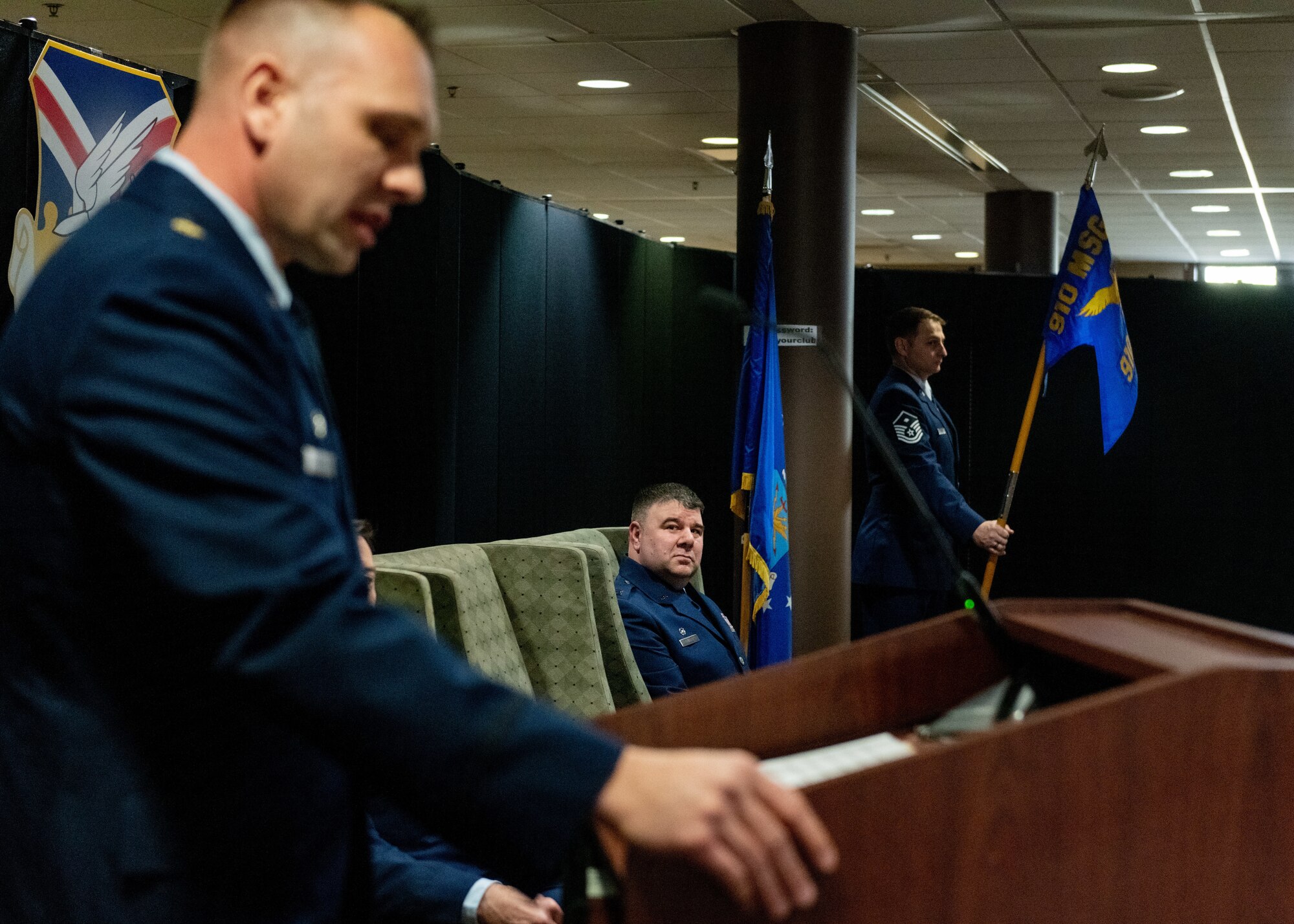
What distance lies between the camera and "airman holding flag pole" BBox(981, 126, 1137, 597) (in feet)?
17.3

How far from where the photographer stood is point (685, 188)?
9.58 m

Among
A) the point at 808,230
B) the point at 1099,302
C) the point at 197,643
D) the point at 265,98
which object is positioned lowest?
the point at 197,643

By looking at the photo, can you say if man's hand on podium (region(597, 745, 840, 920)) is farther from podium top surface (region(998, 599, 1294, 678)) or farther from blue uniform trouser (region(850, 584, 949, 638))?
blue uniform trouser (region(850, 584, 949, 638))

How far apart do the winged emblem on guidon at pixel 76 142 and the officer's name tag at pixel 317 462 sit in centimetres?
197

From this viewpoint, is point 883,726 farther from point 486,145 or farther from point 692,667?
point 486,145

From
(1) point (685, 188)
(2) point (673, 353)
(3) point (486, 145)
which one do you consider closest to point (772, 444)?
(2) point (673, 353)

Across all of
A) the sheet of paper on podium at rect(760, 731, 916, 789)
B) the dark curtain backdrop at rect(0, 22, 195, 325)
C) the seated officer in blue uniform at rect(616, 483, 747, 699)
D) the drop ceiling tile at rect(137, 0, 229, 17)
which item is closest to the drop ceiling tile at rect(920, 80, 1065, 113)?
the drop ceiling tile at rect(137, 0, 229, 17)

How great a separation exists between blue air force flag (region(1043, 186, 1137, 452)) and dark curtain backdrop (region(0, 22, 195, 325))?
12.3 ft

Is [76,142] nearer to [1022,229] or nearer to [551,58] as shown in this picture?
[551,58]

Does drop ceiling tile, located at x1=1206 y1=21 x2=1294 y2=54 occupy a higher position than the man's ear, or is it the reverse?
drop ceiling tile, located at x1=1206 y1=21 x2=1294 y2=54

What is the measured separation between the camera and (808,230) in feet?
17.3

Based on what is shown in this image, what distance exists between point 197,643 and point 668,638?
257 centimetres

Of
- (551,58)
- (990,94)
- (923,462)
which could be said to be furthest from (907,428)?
(990,94)

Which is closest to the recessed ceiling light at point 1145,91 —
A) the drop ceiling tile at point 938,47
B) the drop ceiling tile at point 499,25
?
the drop ceiling tile at point 938,47
